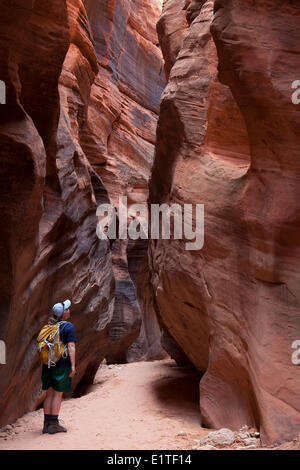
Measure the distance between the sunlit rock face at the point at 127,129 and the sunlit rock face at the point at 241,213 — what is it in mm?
8994

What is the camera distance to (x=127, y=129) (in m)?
21.9

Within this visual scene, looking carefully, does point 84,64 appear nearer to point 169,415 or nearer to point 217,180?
point 217,180

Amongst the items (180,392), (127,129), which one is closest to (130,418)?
(180,392)

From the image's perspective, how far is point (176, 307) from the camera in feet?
26.2

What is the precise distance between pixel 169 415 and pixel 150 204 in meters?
4.47

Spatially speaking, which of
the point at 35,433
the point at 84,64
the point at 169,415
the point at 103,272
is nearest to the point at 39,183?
the point at 35,433

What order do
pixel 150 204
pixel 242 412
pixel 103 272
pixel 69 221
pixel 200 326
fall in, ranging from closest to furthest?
1. pixel 242 412
2. pixel 200 326
3. pixel 69 221
4. pixel 150 204
5. pixel 103 272

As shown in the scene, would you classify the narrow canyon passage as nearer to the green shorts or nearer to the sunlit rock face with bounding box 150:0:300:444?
the green shorts

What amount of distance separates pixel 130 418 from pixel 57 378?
1743mm

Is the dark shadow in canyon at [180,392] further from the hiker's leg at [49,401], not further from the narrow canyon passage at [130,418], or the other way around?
the hiker's leg at [49,401]

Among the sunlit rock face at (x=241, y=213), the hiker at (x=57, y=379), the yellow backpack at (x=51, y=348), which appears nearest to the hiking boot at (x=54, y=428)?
the hiker at (x=57, y=379)

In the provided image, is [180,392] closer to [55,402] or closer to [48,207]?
[55,402]

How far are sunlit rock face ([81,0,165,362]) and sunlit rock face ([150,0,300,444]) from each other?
8.99 meters

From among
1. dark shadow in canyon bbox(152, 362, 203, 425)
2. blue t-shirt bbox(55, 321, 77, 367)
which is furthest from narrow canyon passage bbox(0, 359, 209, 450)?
blue t-shirt bbox(55, 321, 77, 367)
